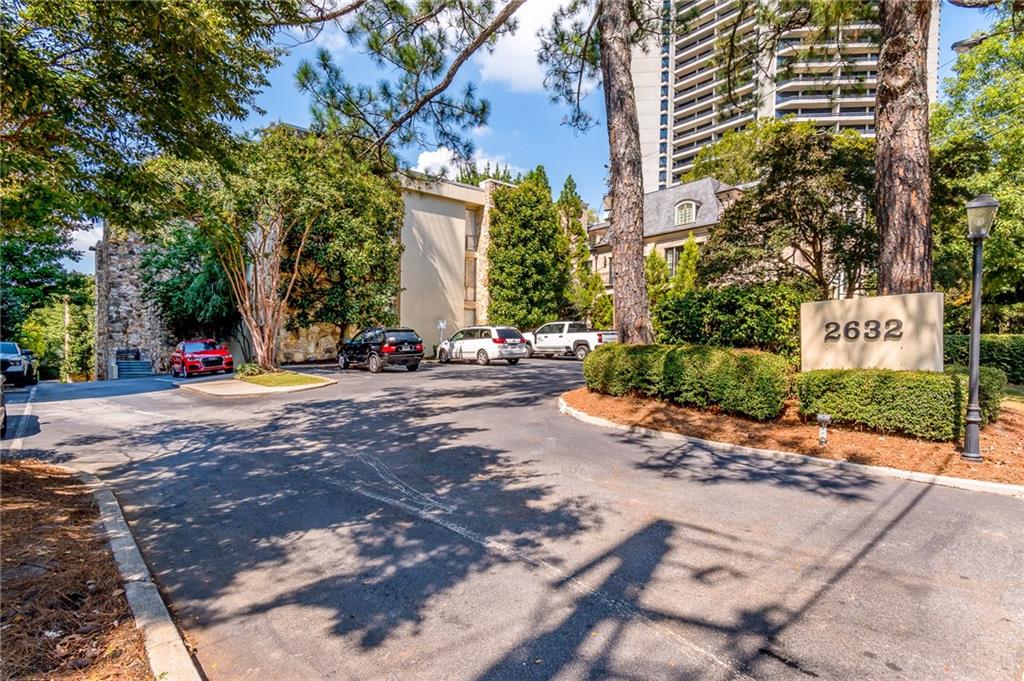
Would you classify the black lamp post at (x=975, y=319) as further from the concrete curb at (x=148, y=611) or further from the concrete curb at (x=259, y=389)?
the concrete curb at (x=259, y=389)

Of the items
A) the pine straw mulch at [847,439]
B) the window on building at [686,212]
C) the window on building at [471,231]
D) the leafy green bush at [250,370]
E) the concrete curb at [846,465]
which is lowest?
the concrete curb at [846,465]

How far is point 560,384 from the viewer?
15.1 metres

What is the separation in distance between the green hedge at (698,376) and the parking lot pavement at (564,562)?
196 cm

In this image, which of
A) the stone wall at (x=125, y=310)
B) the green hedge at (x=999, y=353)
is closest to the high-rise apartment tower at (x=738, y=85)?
the green hedge at (x=999, y=353)

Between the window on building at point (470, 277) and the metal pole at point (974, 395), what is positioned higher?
the window on building at point (470, 277)

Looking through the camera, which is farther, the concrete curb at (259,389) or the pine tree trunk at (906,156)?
the concrete curb at (259,389)

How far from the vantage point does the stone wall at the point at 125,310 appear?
2630 centimetres

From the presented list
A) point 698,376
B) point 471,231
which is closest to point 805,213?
point 698,376

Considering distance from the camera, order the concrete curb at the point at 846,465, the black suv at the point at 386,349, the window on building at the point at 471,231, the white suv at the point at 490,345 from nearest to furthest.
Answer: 1. the concrete curb at the point at 846,465
2. the black suv at the point at 386,349
3. the white suv at the point at 490,345
4. the window on building at the point at 471,231

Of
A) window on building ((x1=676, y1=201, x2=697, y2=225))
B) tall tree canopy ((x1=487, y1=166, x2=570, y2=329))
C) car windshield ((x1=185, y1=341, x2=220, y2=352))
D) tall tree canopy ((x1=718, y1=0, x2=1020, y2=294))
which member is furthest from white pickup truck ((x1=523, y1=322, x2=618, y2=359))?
tall tree canopy ((x1=718, y1=0, x2=1020, y2=294))

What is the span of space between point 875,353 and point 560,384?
8369 millimetres

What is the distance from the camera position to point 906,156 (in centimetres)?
852

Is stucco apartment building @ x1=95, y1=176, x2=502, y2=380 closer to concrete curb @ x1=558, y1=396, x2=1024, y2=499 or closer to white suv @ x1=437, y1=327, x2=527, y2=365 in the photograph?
white suv @ x1=437, y1=327, x2=527, y2=365

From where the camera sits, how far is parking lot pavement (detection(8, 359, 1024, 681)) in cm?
283
